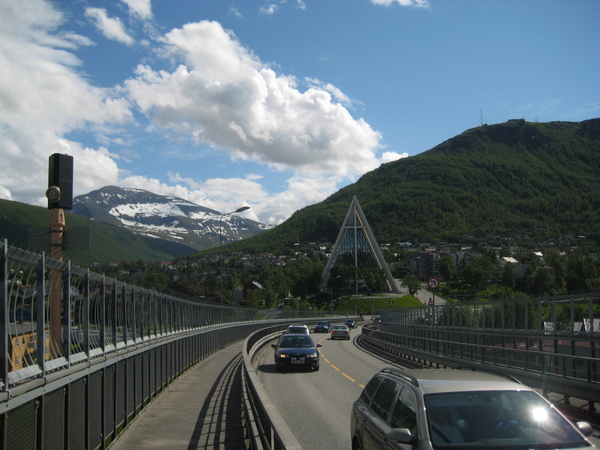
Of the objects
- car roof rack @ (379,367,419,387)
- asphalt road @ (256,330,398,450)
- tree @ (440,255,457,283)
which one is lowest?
asphalt road @ (256,330,398,450)

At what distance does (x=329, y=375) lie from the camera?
73.6 feet

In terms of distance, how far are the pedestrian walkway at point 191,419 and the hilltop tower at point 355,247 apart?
523ft

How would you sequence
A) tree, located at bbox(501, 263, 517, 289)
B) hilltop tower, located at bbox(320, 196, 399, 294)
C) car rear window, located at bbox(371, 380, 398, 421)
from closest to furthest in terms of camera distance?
car rear window, located at bbox(371, 380, 398, 421), tree, located at bbox(501, 263, 517, 289), hilltop tower, located at bbox(320, 196, 399, 294)

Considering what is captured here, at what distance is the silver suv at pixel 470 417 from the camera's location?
17.7 ft

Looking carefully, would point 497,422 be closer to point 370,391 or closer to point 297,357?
point 370,391

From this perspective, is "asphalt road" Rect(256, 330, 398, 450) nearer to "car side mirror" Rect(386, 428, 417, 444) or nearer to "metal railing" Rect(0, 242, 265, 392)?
"metal railing" Rect(0, 242, 265, 392)

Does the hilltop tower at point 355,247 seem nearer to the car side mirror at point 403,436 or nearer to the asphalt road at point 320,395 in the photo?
the asphalt road at point 320,395

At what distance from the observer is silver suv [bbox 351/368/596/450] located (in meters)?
5.39

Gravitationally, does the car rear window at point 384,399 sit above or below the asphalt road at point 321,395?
above

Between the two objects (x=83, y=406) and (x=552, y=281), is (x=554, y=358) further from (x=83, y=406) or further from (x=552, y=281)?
(x=552, y=281)

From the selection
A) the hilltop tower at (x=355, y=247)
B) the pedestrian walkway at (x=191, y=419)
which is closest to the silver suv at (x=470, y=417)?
the pedestrian walkway at (x=191, y=419)

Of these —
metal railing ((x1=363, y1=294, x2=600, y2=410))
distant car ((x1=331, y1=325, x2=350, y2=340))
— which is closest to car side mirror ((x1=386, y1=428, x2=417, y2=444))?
metal railing ((x1=363, y1=294, x2=600, y2=410))

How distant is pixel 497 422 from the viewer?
562cm

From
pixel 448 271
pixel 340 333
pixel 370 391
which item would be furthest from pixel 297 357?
pixel 448 271
